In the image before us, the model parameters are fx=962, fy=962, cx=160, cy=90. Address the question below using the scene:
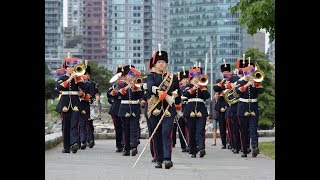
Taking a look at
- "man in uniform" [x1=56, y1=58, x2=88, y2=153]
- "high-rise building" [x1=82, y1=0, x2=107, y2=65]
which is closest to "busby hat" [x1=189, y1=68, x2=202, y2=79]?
"man in uniform" [x1=56, y1=58, x2=88, y2=153]

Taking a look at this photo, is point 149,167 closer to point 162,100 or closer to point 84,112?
point 162,100

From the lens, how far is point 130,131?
23.1 meters

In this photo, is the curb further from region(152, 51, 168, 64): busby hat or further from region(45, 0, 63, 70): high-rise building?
region(45, 0, 63, 70): high-rise building

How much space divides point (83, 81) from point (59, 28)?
161 m

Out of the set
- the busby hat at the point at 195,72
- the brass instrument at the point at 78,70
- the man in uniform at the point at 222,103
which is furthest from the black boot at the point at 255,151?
the brass instrument at the point at 78,70

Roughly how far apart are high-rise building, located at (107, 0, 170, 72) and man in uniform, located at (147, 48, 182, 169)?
149068 mm

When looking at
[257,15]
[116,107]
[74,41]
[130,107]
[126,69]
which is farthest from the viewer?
[74,41]

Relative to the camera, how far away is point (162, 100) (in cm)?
1877

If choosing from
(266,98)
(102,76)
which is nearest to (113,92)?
(266,98)

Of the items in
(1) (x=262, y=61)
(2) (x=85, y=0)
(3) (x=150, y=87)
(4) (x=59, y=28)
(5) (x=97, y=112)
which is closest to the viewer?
(3) (x=150, y=87)

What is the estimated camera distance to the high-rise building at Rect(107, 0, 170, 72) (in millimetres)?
171000

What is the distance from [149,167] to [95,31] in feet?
580
